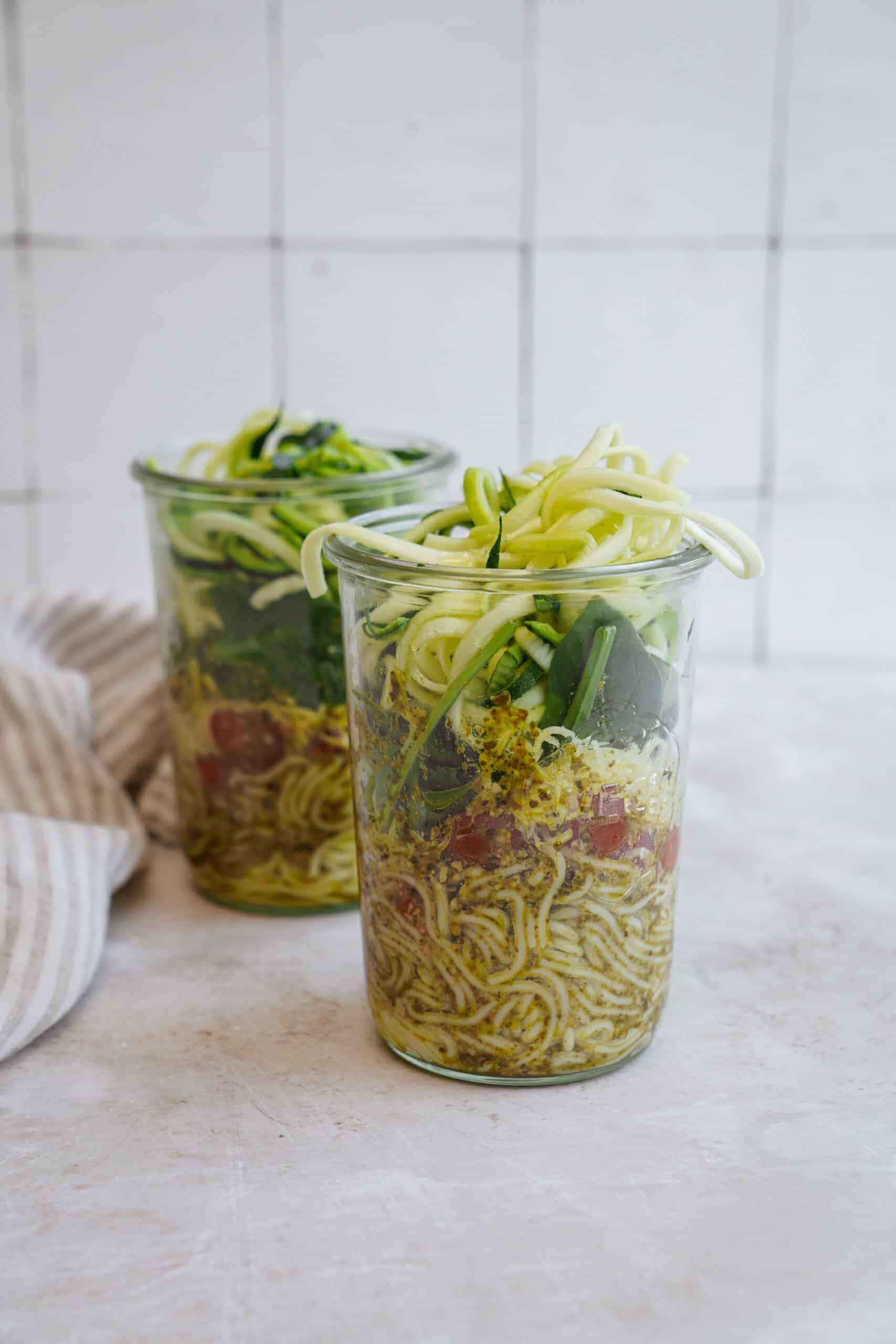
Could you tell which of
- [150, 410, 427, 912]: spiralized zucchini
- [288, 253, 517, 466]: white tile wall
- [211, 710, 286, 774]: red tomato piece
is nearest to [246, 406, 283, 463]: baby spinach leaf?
[150, 410, 427, 912]: spiralized zucchini

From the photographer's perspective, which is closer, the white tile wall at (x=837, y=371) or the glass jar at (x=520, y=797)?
the glass jar at (x=520, y=797)

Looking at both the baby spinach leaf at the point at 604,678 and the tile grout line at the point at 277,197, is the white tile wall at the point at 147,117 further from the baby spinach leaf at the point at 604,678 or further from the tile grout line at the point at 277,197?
the baby spinach leaf at the point at 604,678

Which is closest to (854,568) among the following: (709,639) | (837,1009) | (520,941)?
(709,639)

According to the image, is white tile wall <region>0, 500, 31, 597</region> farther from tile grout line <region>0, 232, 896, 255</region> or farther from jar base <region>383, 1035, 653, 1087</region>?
jar base <region>383, 1035, 653, 1087</region>

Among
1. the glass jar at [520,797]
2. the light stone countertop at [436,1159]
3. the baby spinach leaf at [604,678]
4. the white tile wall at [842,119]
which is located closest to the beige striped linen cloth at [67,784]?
the light stone countertop at [436,1159]

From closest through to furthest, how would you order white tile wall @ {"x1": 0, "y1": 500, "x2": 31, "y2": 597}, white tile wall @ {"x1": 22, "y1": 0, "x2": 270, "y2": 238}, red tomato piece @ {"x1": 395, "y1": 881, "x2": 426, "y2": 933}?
red tomato piece @ {"x1": 395, "y1": 881, "x2": 426, "y2": 933} < white tile wall @ {"x1": 22, "y1": 0, "x2": 270, "y2": 238} < white tile wall @ {"x1": 0, "y1": 500, "x2": 31, "y2": 597}

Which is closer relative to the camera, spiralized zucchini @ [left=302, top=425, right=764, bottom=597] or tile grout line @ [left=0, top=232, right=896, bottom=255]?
spiralized zucchini @ [left=302, top=425, right=764, bottom=597]

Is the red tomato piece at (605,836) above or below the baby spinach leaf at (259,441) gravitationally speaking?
below
